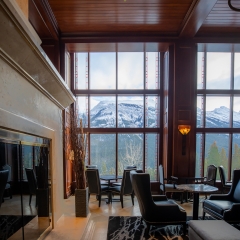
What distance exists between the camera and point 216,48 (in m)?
6.44

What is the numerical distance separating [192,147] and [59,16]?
496cm

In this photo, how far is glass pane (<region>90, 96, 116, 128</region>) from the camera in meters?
7.31

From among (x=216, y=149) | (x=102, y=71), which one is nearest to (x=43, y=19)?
(x=102, y=71)

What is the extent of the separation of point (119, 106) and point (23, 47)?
565cm

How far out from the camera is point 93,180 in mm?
5531

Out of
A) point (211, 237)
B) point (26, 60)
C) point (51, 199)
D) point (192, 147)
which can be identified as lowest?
point (211, 237)

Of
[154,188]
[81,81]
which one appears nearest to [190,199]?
[154,188]

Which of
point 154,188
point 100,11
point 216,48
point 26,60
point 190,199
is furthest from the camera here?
point 154,188

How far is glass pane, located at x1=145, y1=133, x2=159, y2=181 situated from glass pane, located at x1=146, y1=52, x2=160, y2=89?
170cm

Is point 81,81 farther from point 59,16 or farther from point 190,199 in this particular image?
point 190,199

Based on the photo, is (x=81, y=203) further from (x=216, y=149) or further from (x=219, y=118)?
(x=219, y=118)

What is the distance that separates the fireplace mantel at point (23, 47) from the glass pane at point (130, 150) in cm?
479

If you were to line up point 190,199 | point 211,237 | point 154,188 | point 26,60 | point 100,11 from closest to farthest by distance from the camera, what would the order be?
1. point 26,60
2. point 211,237
3. point 100,11
4. point 190,199
5. point 154,188

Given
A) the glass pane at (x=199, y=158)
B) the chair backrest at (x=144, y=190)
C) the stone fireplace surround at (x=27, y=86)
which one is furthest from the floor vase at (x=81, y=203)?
the glass pane at (x=199, y=158)
